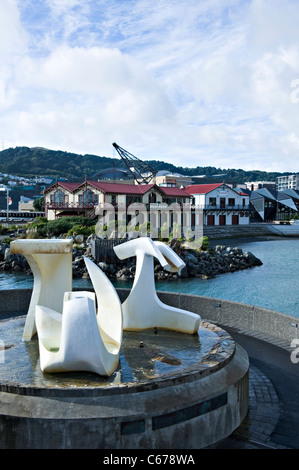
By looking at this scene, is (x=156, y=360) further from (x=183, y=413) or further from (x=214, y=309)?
(x=214, y=309)

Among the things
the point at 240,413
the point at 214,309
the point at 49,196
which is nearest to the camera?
the point at 240,413

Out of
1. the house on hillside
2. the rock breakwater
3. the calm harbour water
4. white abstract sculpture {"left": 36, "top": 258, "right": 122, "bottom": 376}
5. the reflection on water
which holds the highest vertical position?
the house on hillside

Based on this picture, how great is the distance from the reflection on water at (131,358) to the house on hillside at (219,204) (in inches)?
1960

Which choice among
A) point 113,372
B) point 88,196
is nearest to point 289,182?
point 88,196

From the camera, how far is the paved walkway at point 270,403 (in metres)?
7.21

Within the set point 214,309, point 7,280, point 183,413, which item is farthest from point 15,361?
point 7,280

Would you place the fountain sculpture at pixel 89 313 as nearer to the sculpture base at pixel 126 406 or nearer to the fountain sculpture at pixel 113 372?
the fountain sculpture at pixel 113 372

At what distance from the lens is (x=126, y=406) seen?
6.76m

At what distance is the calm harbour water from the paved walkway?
1179 centimetres

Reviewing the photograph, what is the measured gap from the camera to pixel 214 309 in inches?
551

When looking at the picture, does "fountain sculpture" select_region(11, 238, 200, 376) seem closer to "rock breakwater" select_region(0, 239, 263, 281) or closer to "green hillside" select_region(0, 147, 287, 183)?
"rock breakwater" select_region(0, 239, 263, 281)

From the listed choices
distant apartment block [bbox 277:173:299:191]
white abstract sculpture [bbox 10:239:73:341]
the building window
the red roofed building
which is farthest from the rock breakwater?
distant apartment block [bbox 277:173:299:191]

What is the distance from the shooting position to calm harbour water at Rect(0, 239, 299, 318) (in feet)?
83.3
